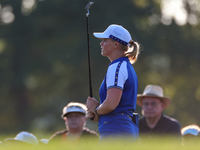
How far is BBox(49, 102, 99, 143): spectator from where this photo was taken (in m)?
7.80

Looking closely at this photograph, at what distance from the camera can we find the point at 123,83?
15.0ft

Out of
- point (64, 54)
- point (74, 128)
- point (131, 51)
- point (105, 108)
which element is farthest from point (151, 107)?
point (64, 54)

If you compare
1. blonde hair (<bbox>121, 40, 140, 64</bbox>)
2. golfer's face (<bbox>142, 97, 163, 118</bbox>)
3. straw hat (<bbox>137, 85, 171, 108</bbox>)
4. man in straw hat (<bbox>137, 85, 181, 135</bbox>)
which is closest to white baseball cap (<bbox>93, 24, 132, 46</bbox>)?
blonde hair (<bbox>121, 40, 140, 64</bbox>)

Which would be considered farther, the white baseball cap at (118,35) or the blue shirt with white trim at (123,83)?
the white baseball cap at (118,35)

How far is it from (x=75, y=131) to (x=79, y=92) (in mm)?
16680

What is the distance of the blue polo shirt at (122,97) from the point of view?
4.53 metres

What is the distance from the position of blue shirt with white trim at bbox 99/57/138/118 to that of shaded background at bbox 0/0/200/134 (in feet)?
62.8

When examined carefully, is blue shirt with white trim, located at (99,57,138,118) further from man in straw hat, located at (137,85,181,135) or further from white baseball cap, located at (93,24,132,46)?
man in straw hat, located at (137,85,181,135)

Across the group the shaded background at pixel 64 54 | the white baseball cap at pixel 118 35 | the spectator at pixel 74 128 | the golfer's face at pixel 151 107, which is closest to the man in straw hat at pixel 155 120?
the golfer's face at pixel 151 107

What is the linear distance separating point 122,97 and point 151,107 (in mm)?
3978

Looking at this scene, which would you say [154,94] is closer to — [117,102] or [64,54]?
[117,102]

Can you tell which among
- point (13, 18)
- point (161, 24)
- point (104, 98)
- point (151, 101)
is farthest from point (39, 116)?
point (104, 98)

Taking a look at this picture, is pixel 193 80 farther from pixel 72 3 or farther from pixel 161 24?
pixel 72 3

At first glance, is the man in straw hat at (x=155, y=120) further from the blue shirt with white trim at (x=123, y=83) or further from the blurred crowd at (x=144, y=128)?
the blue shirt with white trim at (x=123, y=83)
